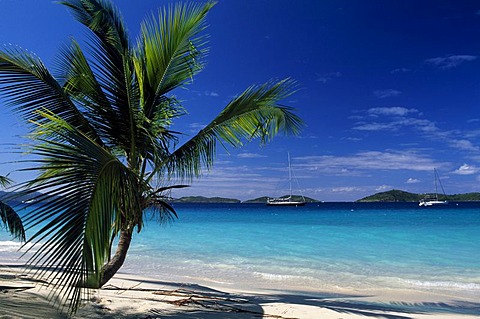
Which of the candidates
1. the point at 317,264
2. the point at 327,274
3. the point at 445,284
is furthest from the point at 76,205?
the point at 317,264

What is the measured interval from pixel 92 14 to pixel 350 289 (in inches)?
293

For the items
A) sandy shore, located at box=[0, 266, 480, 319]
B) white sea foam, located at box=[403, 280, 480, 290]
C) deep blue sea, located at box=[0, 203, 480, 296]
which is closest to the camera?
sandy shore, located at box=[0, 266, 480, 319]

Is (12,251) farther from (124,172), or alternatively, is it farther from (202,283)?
(124,172)

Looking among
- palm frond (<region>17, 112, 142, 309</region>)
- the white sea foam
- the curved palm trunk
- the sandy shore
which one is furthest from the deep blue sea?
palm frond (<region>17, 112, 142, 309</region>)

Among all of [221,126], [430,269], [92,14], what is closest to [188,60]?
[221,126]

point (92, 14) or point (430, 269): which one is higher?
point (92, 14)

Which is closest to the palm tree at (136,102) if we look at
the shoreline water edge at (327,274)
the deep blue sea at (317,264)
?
the shoreline water edge at (327,274)

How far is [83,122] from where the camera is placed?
13.4ft

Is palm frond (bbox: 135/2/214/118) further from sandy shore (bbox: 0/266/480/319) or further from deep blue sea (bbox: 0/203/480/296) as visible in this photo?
deep blue sea (bbox: 0/203/480/296)

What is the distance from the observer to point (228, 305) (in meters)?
5.30

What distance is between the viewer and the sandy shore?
4.25 metres

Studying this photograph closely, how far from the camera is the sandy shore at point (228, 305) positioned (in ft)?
13.9

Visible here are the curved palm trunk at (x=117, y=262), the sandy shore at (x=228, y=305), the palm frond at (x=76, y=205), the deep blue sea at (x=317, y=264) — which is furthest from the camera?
the deep blue sea at (x=317, y=264)

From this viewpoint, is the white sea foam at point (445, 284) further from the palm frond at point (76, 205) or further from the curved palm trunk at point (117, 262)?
the palm frond at point (76, 205)
